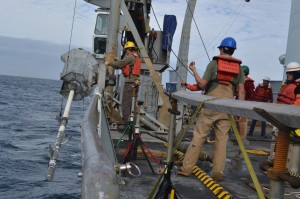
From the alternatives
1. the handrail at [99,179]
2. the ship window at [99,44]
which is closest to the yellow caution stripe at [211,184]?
the handrail at [99,179]

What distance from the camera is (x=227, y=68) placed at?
536 centimetres

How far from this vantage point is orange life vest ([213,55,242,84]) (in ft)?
17.5

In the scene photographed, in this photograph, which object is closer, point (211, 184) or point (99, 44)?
point (211, 184)

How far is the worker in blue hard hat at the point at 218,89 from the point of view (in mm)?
5391

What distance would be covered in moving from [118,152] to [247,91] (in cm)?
548

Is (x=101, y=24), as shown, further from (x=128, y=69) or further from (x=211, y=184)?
(x=211, y=184)

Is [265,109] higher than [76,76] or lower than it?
lower

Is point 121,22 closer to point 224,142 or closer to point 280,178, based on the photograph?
point 224,142

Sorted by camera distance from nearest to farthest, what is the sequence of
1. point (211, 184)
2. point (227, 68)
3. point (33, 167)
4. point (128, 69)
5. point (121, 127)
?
point (227, 68)
point (211, 184)
point (128, 69)
point (121, 127)
point (33, 167)

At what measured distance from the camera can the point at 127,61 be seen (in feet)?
25.8

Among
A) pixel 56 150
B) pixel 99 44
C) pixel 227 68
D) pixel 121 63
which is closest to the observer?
pixel 56 150

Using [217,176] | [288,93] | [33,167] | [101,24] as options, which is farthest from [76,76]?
[101,24]

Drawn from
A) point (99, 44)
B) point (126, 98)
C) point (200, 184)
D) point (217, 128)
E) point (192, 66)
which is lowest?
point (200, 184)

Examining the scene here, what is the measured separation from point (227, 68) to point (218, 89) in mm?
347
